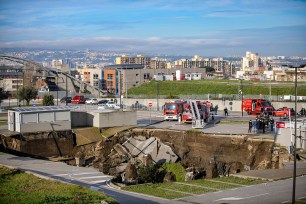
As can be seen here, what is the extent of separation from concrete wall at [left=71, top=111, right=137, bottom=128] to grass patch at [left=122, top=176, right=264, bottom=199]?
15.9 metres

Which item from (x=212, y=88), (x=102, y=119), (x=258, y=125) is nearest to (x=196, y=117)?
(x=258, y=125)

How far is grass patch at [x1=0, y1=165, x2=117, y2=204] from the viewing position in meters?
18.1

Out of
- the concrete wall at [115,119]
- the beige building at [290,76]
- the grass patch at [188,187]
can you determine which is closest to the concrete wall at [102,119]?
the concrete wall at [115,119]

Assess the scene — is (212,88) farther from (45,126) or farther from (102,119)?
(45,126)

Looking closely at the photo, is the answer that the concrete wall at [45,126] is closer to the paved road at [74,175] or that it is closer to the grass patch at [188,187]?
the paved road at [74,175]

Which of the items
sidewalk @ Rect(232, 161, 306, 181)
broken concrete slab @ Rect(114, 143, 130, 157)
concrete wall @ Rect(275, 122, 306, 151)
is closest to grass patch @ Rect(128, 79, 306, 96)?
broken concrete slab @ Rect(114, 143, 130, 157)

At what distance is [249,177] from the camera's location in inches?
873

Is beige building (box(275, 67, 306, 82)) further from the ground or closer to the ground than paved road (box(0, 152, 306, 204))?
further from the ground

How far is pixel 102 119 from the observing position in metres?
37.3

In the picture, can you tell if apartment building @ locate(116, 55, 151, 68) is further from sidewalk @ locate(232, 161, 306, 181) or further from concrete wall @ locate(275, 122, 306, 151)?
sidewalk @ locate(232, 161, 306, 181)

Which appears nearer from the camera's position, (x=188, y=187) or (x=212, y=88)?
(x=188, y=187)

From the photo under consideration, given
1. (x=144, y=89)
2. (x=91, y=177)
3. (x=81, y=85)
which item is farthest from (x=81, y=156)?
(x=81, y=85)

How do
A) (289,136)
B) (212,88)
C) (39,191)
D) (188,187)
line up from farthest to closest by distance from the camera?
(212,88) → (289,136) → (188,187) → (39,191)

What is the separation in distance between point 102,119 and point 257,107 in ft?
45.2
